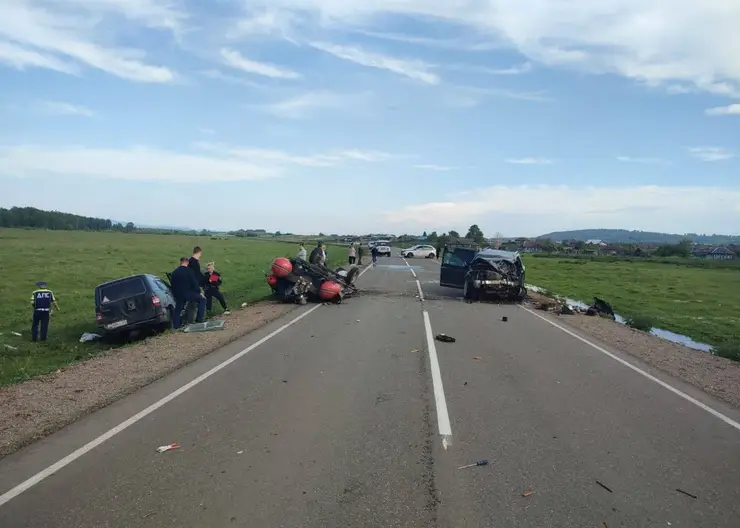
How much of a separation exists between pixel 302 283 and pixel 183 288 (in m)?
6.21

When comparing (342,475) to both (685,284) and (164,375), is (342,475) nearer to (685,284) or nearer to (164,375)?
(164,375)

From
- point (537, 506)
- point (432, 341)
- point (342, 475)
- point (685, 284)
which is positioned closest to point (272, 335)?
point (432, 341)

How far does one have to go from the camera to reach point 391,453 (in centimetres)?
578

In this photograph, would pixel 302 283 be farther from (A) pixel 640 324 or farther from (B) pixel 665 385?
(B) pixel 665 385

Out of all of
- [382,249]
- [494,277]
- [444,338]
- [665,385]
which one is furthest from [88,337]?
[382,249]

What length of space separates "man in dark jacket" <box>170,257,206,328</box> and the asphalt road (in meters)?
4.65

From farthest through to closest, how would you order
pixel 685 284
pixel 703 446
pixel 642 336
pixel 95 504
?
pixel 685 284, pixel 642 336, pixel 703 446, pixel 95 504

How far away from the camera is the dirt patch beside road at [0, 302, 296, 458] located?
6.73 m

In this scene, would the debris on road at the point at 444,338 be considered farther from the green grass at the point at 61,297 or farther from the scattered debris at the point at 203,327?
the green grass at the point at 61,297

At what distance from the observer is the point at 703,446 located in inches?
250

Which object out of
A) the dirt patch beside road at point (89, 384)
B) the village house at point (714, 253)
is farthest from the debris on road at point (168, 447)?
the village house at point (714, 253)

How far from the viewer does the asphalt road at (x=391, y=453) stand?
14.9 feet

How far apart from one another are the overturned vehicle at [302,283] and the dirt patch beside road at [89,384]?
650cm

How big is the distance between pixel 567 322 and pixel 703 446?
1185cm
